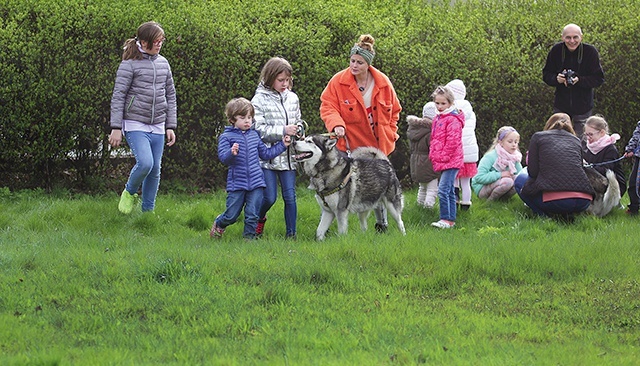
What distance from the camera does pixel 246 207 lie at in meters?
9.33

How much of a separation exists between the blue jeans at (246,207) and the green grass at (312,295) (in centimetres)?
26

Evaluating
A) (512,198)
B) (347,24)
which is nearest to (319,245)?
(512,198)

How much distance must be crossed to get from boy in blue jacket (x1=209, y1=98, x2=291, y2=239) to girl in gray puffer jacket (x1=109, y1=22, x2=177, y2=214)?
1.16 m

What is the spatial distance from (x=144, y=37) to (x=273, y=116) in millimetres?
1653

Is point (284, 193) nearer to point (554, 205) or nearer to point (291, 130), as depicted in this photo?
point (291, 130)

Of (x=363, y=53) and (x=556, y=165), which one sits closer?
(x=363, y=53)

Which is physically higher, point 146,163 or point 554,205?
point 146,163

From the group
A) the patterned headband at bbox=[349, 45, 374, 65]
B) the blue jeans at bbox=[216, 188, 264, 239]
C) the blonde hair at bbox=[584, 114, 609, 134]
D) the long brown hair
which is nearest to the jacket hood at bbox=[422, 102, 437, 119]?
the blonde hair at bbox=[584, 114, 609, 134]

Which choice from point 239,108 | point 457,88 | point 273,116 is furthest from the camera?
point 457,88

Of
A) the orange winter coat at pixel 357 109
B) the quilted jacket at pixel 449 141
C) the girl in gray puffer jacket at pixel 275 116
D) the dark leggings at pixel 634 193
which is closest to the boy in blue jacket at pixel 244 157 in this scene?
the girl in gray puffer jacket at pixel 275 116

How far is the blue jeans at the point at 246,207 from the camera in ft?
30.3

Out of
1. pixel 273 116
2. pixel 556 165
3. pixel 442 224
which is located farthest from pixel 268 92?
pixel 556 165

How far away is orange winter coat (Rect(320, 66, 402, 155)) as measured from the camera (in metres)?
9.83

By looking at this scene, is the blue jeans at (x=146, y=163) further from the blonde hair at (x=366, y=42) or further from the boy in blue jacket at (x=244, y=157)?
the blonde hair at (x=366, y=42)
